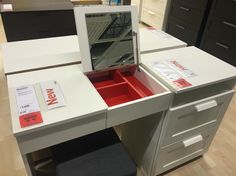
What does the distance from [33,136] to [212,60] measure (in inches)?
40.4

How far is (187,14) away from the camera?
9.21 feet

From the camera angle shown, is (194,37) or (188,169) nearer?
(188,169)

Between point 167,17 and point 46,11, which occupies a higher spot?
point 46,11

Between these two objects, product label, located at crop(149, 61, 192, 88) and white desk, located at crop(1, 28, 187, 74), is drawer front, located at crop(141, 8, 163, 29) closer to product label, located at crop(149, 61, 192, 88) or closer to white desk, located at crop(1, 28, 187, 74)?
white desk, located at crop(1, 28, 187, 74)

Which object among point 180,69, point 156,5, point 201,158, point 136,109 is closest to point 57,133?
point 136,109

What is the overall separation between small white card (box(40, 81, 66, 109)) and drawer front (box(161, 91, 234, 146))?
0.52 metres

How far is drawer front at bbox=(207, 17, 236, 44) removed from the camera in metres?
2.33

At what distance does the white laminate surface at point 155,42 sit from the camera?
1321 mm

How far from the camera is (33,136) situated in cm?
74

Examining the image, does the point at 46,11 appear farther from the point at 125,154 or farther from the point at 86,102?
the point at 125,154

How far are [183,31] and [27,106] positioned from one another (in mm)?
2638

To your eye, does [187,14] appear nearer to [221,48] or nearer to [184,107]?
[221,48]

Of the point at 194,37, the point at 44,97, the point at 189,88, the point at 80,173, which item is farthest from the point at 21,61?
the point at 194,37

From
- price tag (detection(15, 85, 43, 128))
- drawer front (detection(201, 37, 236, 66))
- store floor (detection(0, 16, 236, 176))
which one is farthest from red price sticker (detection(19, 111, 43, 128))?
drawer front (detection(201, 37, 236, 66))
